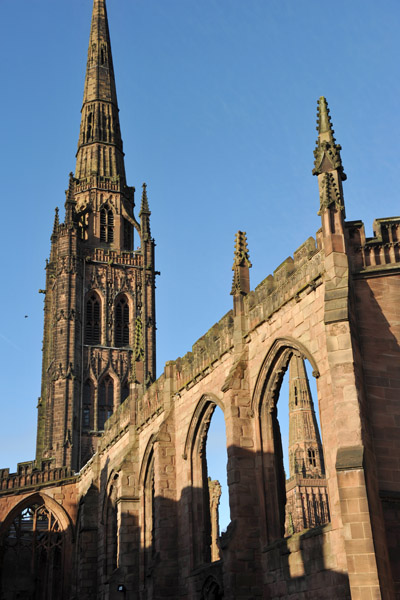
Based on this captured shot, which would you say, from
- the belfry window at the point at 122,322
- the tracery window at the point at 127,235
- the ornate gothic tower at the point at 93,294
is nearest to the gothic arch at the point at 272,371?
the ornate gothic tower at the point at 93,294

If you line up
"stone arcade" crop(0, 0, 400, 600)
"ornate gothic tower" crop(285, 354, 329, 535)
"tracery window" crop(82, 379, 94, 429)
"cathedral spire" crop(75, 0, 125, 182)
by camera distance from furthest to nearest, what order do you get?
"cathedral spire" crop(75, 0, 125, 182) → "ornate gothic tower" crop(285, 354, 329, 535) → "tracery window" crop(82, 379, 94, 429) → "stone arcade" crop(0, 0, 400, 600)

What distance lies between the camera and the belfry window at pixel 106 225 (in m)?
73.5

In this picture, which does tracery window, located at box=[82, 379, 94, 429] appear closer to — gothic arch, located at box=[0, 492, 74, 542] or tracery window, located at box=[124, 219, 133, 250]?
tracery window, located at box=[124, 219, 133, 250]

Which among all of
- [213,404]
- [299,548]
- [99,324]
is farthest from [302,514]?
[299,548]

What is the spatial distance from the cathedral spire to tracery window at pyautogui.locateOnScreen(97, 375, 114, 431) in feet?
69.5

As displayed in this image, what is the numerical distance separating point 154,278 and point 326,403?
55130 mm

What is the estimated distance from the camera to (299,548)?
17.5 m

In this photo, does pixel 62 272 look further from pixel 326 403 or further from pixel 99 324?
pixel 326 403

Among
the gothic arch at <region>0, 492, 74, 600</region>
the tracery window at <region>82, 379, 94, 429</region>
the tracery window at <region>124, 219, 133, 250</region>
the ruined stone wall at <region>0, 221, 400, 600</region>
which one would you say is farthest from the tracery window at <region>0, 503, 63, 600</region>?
the tracery window at <region>124, 219, 133, 250</region>

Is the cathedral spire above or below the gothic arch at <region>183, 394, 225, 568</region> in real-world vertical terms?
above

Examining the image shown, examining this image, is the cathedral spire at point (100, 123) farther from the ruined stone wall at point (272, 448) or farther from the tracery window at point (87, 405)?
the ruined stone wall at point (272, 448)

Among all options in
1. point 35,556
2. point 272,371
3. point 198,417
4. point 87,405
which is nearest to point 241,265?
point 272,371

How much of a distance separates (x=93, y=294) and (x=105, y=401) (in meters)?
9.69

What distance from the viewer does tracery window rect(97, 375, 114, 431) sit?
64.1 metres
